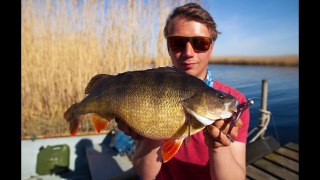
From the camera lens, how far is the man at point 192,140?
77.5 inches

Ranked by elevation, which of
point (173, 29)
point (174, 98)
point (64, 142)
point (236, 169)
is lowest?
point (64, 142)

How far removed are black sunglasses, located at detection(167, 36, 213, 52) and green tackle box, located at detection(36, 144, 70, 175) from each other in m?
3.72

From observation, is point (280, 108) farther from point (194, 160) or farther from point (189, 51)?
point (189, 51)

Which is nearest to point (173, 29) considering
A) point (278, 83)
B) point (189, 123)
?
point (189, 123)

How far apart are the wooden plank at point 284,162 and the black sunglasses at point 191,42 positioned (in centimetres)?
294

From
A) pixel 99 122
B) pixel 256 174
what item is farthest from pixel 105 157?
pixel 99 122

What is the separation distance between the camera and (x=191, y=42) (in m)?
2.04

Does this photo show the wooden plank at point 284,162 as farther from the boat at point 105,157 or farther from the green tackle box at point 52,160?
the green tackle box at point 52,160

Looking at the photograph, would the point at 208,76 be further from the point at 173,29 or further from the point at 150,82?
the point at 150,82

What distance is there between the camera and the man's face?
2053 millimetres

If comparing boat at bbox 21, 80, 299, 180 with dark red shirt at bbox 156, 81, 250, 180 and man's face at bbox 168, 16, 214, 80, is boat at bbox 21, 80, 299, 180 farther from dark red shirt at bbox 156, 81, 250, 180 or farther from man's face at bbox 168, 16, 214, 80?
man's face at bbox 168, 16, 214, 80

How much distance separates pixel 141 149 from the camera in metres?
2.24
